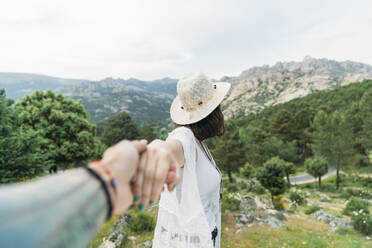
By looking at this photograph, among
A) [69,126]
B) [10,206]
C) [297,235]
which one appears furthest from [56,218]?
[69,126]

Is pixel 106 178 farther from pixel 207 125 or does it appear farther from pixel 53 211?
pixel 207 125

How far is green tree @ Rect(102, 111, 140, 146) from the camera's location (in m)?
29.4

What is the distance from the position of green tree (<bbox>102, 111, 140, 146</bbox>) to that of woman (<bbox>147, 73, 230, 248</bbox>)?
28.5m

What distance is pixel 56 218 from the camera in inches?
19.9

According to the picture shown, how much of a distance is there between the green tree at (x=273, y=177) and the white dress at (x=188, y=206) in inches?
601

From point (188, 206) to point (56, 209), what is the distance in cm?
123

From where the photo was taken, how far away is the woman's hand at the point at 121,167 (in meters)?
0.74

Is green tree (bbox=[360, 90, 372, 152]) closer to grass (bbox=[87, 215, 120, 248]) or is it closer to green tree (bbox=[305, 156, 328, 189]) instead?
green tree (bbox=[305, 156, 328, 189])

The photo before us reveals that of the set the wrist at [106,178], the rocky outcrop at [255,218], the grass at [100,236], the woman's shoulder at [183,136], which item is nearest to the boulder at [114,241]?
the grass at [100,236]

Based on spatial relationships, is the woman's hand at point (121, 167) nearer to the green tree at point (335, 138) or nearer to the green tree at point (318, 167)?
the green tree at point (318, 167)

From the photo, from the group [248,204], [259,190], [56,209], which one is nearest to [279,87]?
[259,190]

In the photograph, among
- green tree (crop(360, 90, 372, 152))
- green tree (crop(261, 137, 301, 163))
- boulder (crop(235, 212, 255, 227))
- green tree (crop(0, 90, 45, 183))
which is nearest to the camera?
green tree (crop(0, 90, 45, 183))

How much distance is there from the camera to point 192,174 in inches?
62.3

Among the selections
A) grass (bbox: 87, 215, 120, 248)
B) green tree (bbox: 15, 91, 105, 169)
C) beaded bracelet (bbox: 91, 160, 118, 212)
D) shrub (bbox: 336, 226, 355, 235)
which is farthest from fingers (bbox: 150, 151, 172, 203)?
green tree (bbox: 15, 91, 105, 169)
